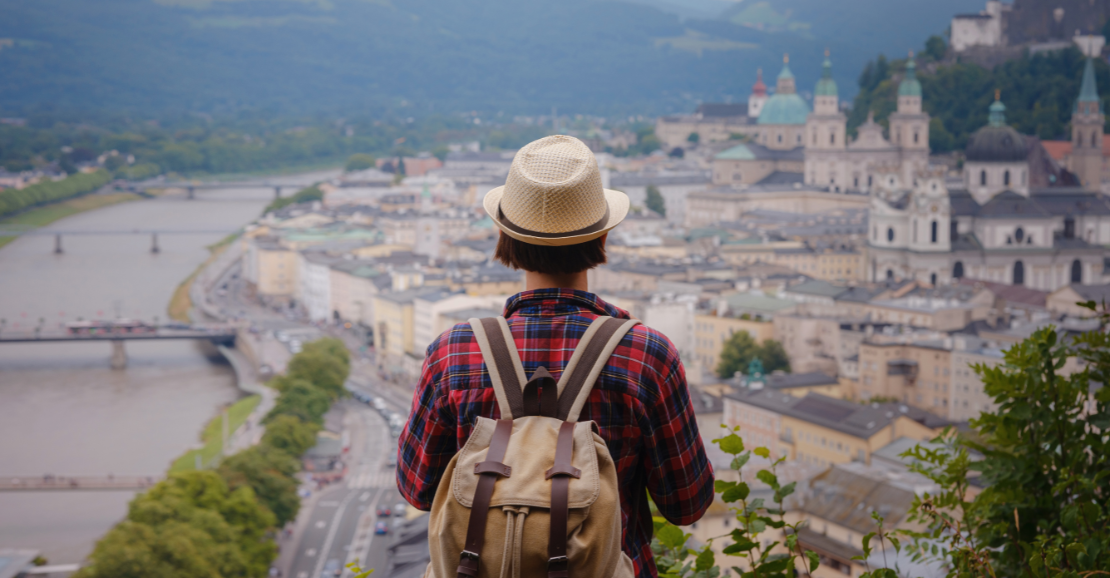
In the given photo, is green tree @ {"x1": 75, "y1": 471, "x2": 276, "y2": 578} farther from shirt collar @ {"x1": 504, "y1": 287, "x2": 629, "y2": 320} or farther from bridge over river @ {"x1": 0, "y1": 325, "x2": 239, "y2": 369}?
bridge over river @ {"x1": 0, "y1": 325, "x2": 239, "y2": 369}

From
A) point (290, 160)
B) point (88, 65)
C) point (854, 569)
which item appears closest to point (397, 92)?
point (88, 65)

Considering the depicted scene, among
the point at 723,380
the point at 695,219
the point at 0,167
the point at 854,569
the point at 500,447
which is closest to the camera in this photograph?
the point at 500,447

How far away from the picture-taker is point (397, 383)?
2239 centimetres

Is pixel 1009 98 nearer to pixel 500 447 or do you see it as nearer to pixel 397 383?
pixel 397 383

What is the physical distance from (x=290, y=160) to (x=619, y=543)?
70.7 metres

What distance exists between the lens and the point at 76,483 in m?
15.1

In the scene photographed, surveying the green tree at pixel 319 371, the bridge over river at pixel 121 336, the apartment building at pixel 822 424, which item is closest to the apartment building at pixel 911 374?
the apartment building at pixel 822 424

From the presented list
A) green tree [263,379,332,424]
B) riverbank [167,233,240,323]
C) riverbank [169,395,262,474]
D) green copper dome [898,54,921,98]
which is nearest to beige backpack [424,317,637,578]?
riverbank [169,395,262,474]

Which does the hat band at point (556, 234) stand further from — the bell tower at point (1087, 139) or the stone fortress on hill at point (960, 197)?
the bell tower at point (1087, 139)

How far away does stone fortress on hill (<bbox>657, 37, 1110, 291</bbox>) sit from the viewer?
88.2ft

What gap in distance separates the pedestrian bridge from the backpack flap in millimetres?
14610

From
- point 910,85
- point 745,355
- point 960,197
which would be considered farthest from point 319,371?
point 910,85

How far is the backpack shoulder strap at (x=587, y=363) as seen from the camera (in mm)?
1278

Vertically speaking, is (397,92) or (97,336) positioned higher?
(397,92)
